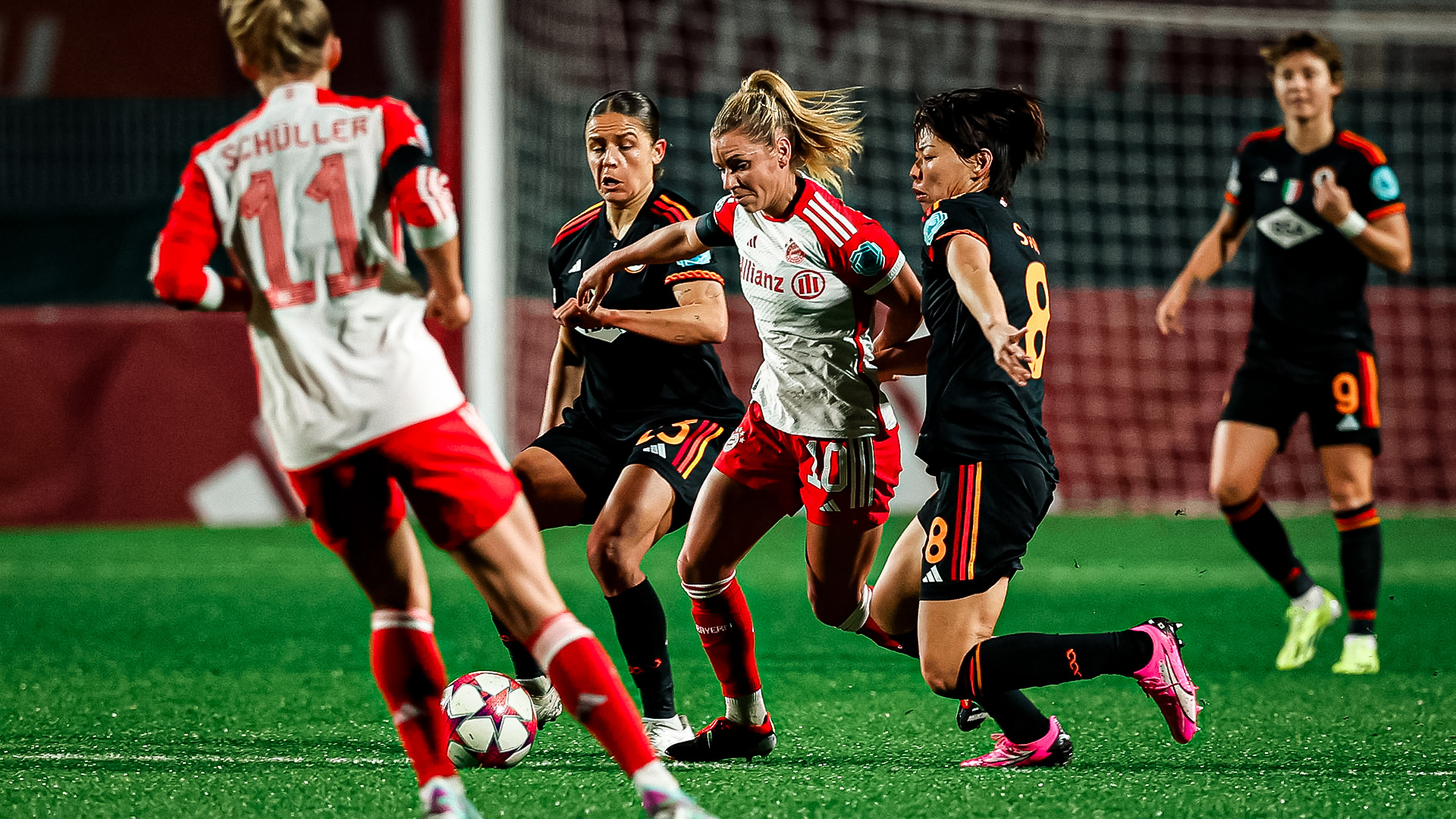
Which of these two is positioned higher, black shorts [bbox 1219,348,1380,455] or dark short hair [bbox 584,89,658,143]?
dark short hair [bbox 584,89,658,143]

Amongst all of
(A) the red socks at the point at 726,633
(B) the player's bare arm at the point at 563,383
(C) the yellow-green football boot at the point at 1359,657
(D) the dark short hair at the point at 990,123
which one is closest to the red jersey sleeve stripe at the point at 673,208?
(B) the player's bare arm at the point at 563,383

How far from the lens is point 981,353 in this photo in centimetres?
395

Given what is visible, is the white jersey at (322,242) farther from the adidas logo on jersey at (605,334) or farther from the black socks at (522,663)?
the black socks at (522,663)

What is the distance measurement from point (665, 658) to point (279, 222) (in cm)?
185

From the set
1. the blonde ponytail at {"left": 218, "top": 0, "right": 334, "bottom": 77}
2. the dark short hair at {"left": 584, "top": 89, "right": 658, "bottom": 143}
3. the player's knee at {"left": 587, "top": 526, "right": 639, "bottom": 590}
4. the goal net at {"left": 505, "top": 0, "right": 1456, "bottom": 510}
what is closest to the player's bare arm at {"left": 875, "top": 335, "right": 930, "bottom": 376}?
the player's knee at {"left": 587, "top": 526, "right": 639, "bottom": 590}

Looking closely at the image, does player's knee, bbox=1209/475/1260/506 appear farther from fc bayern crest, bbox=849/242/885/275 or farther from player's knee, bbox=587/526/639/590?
player's knee, bbox=587/526/639/590

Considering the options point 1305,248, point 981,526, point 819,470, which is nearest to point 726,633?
point 819,470

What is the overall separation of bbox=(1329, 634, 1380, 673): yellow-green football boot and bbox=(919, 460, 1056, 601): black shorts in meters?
2.28

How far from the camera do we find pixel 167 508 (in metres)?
11.3

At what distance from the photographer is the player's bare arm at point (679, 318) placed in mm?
3996

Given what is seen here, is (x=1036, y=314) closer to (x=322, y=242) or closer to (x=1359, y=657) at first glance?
(x=322, y=242)

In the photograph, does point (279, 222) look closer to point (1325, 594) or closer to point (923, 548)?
point (923, 548)

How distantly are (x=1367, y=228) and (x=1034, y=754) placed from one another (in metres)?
2.87

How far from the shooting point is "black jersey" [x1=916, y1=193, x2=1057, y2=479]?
388cm
